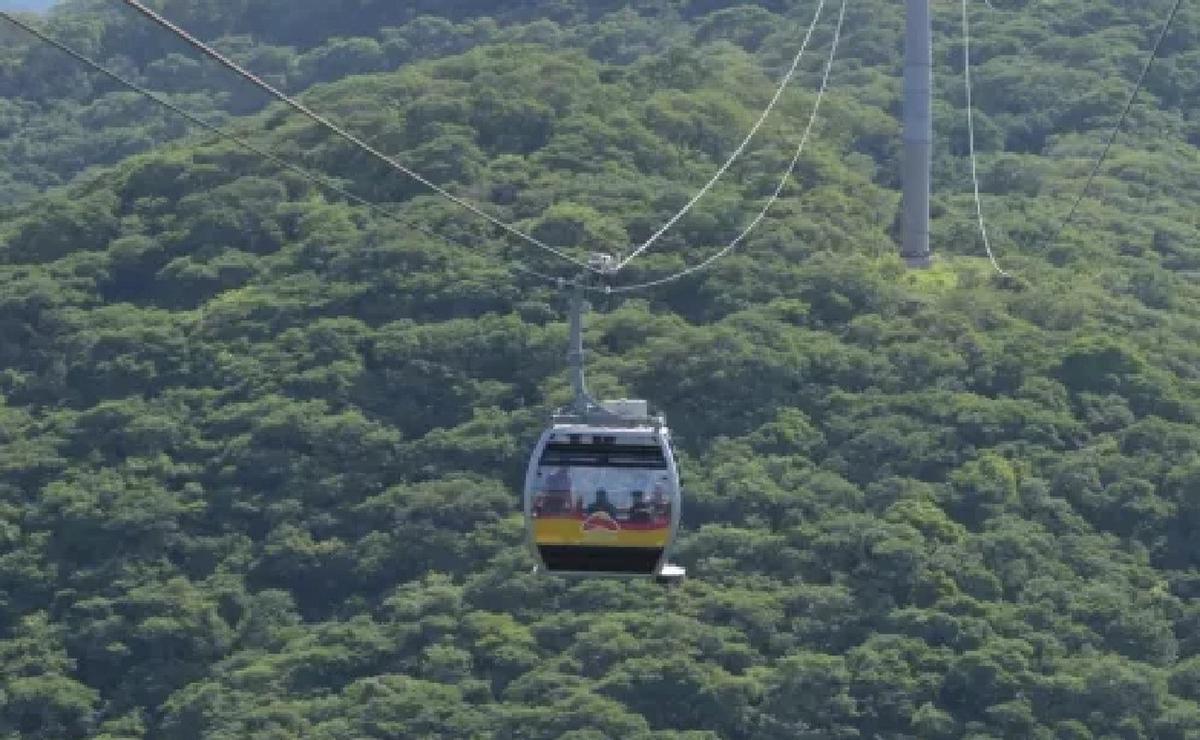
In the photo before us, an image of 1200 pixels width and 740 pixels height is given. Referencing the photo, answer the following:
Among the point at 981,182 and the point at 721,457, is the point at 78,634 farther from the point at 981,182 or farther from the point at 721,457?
the point at 981,182

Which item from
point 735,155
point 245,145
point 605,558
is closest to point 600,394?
point 735,155

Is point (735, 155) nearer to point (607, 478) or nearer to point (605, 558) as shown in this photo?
point (605, 558)

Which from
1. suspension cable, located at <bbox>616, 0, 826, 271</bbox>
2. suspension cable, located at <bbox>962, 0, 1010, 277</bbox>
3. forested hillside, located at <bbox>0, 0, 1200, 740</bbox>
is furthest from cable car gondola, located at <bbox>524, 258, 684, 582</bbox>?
suspension cable, located at <bbox>962, 0, 1010, 277</bbox>

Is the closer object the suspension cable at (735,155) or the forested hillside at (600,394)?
the forested hillside at (600,394)

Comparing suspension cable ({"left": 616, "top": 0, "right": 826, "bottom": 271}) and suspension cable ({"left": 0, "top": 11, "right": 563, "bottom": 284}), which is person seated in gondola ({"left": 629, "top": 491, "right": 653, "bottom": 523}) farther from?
suspension cable ({"left": 616, "top": 0, "right": 826, "bottom": 271})

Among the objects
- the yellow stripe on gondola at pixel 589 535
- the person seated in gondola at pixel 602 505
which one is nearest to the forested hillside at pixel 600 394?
the yellow stripe on gondola at pixel 589 535

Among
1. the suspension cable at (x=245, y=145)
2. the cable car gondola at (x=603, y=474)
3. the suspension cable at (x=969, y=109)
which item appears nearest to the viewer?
the suspension cable at (x=245, y=145)

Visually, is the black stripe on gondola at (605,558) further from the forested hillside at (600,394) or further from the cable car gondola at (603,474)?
the forested hillside at (600,394)
